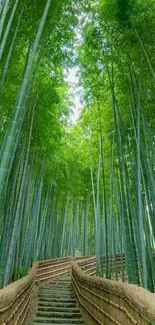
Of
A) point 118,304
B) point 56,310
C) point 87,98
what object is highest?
point 87,98

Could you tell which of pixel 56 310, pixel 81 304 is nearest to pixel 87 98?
pixel 81 304

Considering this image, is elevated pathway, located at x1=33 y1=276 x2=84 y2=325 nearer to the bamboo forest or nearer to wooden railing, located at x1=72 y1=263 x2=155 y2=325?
wooden railing, located at x1=72 y1=263 x2=155 y2=325

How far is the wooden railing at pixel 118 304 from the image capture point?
1.39m

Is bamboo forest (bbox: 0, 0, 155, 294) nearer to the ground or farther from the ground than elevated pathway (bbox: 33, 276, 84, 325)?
farther from the ground

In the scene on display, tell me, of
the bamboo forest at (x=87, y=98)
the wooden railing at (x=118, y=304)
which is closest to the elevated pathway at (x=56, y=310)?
the wooden railing at (x=118, y=304)

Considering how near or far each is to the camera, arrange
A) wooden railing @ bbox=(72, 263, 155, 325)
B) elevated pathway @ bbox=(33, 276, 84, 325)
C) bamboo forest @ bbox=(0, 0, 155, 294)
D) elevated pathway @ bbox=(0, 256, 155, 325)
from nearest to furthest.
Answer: wooden railing @ bbox=(72, 263, 155, 325)
elevated pathway @ bbox=(0, 256, 155, 325)
bamboo forest @ bbox=(0, 0, 155, 294)
elevated pathway @ bbox=(33, 276, 84, 325)

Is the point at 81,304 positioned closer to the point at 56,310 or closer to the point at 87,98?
the point at 56,310

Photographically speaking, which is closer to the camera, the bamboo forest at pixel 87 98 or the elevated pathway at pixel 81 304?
the elevated pathway at pixel 81 304

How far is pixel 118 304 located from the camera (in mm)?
2035

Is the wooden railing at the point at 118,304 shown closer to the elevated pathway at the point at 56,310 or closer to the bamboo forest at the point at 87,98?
the elevated pathway at the point at 56,310

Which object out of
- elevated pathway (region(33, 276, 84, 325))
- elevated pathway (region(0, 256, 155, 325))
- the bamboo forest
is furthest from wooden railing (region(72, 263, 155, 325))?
the bamboo forest

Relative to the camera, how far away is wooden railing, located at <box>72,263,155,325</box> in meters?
1.39

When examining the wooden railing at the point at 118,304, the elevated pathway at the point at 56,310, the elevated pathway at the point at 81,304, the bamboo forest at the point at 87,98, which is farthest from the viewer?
the elevated pathway at the point at 56,310

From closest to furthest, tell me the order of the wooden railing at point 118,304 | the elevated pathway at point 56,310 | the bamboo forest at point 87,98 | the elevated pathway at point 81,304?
the wooden railing at point 118,304
the elevated pathway at point 81,304
the bamboo forest at point 87,98
the elevated pathway at point 56,310
